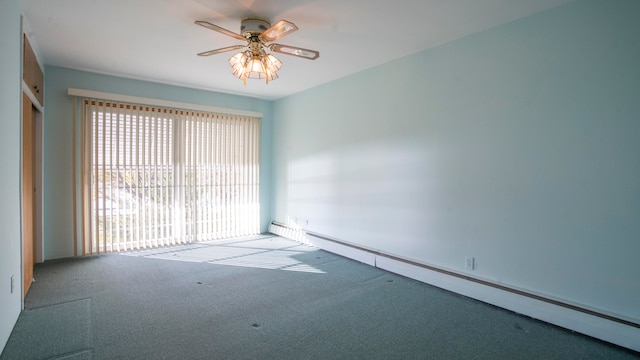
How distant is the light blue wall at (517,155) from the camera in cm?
250

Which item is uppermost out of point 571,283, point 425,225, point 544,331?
point 425,225

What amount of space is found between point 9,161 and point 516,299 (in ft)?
14.1

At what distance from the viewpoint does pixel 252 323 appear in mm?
2801

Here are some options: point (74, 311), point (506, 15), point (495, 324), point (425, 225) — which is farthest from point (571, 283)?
point (74, 311)

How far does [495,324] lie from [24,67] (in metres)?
4.74

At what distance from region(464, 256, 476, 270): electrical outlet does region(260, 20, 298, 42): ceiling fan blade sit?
2720mm

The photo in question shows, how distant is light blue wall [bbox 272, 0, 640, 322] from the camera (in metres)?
2.50

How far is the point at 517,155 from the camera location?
305 cm

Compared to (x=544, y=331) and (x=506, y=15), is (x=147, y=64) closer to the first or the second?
(x=506, y=15)

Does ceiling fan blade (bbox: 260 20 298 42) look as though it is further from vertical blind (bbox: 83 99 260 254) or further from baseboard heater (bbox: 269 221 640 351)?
vertical blind (bbox: 83 99 260 254)

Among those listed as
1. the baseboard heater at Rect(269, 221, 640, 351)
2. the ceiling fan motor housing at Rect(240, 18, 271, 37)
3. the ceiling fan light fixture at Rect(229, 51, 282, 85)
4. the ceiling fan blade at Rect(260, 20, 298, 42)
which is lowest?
the baseboard heater at Rect(269, 221, 640, 351)

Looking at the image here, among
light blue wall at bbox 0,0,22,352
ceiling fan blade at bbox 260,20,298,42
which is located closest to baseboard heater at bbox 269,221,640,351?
ceiling fan blade at bbox 260,20,298,42

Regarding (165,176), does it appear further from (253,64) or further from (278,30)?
(278,30)

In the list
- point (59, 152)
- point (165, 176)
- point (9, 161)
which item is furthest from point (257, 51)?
point (59, 152)
